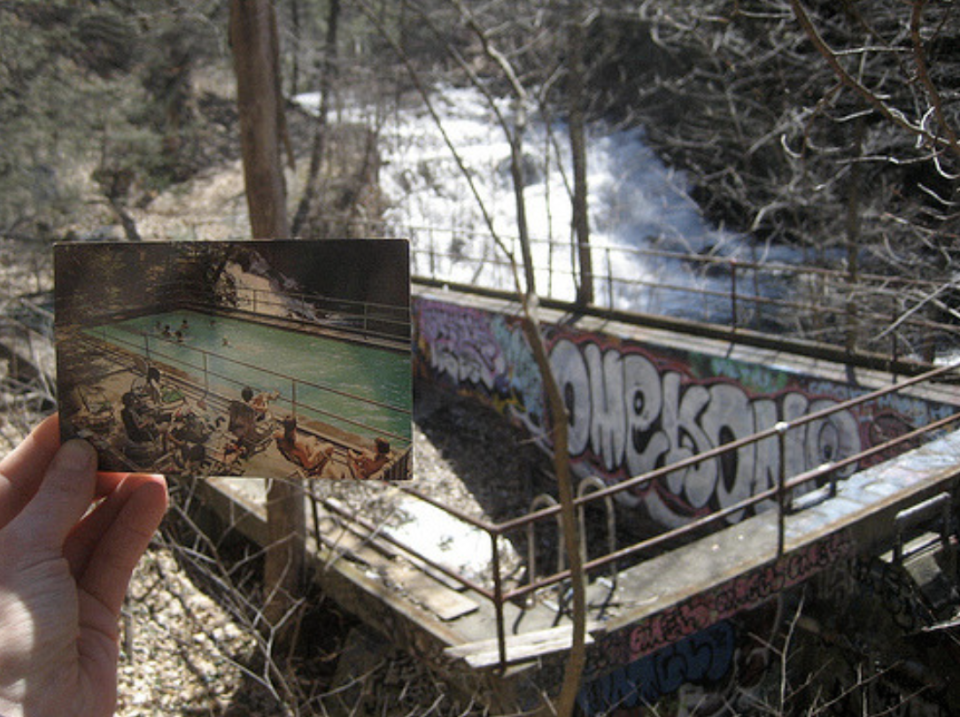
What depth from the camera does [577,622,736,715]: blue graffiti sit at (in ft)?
22.6

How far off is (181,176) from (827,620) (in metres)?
28.3

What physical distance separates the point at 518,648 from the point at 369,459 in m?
4.33

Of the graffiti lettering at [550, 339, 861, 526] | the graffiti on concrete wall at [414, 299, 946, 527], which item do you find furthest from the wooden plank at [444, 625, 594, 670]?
the graffiti lettering at [550, 339, 861, 526]

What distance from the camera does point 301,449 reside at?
2279mm

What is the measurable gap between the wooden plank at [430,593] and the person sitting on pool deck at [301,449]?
16.3ft

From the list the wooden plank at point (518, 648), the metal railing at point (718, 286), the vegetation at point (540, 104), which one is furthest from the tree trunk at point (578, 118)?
the wooden plank at point (518, 648)

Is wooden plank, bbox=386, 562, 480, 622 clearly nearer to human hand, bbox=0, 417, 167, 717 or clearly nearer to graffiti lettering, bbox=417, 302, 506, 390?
human hand, bbox=0, 417, 167, 717

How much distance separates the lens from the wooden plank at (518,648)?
610 cm

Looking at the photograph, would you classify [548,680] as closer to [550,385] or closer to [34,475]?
[550,385]

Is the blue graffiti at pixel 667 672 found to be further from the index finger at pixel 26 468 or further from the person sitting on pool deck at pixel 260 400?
the index finger at pixel 26 468

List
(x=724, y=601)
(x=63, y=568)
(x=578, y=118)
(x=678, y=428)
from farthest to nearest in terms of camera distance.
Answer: (x=578, y=118) < (x=678, y=428) < (x=724, y=601) < (x=63, y=568)

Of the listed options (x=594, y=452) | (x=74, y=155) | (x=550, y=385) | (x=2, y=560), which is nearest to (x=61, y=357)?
(x=2, y=560)

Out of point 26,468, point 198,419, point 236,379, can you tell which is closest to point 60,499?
point 26,468

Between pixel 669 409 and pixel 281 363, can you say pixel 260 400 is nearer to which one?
pixel 281 363
